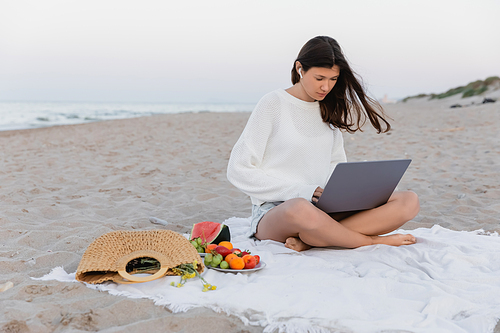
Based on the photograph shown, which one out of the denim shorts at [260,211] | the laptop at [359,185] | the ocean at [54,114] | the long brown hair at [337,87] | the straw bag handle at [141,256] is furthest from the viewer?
the ocean at [54,114]

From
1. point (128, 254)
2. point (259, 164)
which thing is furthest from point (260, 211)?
point (128, 254)

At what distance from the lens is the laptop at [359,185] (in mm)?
2348

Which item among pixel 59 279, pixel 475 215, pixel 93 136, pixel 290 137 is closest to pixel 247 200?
pixel 290 137

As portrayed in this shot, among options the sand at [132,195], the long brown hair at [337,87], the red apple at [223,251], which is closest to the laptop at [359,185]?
the long brown hair at [337,87]

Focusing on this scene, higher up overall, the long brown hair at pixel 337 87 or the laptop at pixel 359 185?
the long brown hair at pixel 337 87

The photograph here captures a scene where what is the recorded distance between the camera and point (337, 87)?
302 cm

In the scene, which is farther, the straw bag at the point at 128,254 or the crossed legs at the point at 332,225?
the crossed legs at the point at 332,225

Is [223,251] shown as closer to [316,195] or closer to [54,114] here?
[316,195]

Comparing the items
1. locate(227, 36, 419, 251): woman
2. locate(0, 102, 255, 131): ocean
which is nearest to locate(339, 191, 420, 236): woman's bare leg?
locate(227, 36, 419, 251): woman

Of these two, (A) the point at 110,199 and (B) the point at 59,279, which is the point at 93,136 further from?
(B) the point at 59,279

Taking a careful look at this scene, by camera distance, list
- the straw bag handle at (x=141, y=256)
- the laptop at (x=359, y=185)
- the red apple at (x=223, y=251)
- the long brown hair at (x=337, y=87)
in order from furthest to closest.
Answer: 1. the long brown hair at (x=337, y=87)
2. the red apple at (x=223, y=251)
3. the laptop at (x=359, y=185)
4. the straw bag handle at (x=141, y=256)

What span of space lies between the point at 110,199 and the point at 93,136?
19.6 feet

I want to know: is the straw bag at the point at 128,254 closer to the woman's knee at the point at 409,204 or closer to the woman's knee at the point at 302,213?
the woman's knee at the point at 302,213

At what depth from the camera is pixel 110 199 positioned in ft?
14.2
